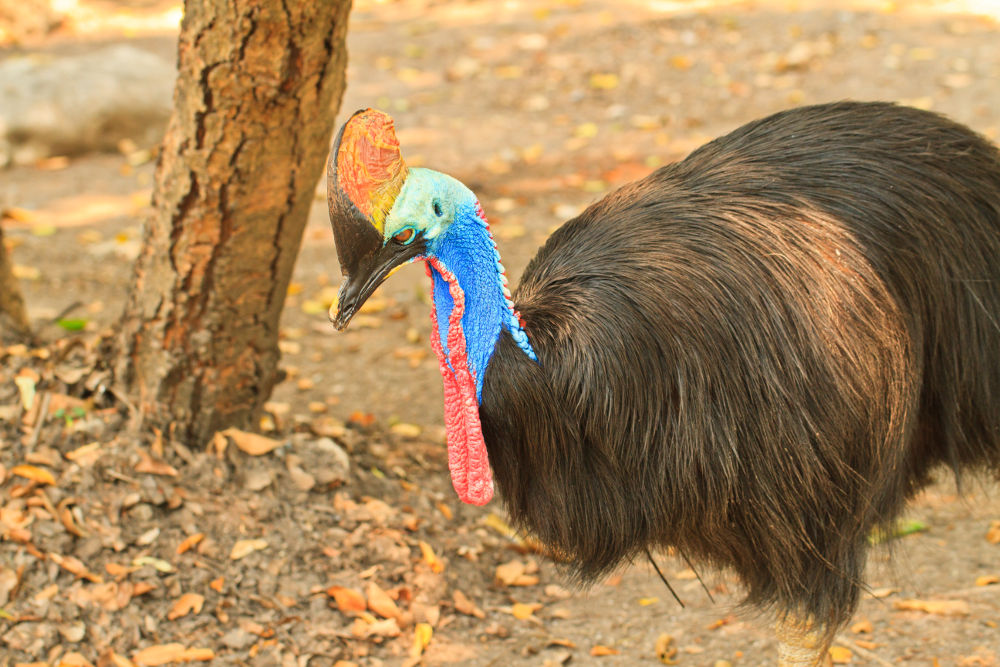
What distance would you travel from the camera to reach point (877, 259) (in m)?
2.51

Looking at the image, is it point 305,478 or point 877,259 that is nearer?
point 877,259

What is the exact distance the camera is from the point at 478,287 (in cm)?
232

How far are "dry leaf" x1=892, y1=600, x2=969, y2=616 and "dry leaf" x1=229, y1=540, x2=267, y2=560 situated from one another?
Result: 1.98 meters

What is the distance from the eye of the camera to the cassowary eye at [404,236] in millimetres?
2197

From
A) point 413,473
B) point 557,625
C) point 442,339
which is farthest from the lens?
point 413,473

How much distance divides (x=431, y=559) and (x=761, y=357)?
1468 mm

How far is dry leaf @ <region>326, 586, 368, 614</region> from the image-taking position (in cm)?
324

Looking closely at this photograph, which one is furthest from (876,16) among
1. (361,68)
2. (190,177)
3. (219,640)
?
(219,640)

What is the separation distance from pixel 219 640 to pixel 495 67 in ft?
19.6

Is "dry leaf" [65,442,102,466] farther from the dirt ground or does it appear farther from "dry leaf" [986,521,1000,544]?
"dry leaf" [986,521,1000,544]

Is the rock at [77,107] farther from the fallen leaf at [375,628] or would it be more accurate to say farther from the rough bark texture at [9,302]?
the fallen leaf at [375,628]

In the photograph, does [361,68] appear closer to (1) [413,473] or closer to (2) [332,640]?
(1) [413,473]

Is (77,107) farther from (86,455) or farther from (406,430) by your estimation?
(86,455)

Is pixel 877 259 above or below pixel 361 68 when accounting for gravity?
above
